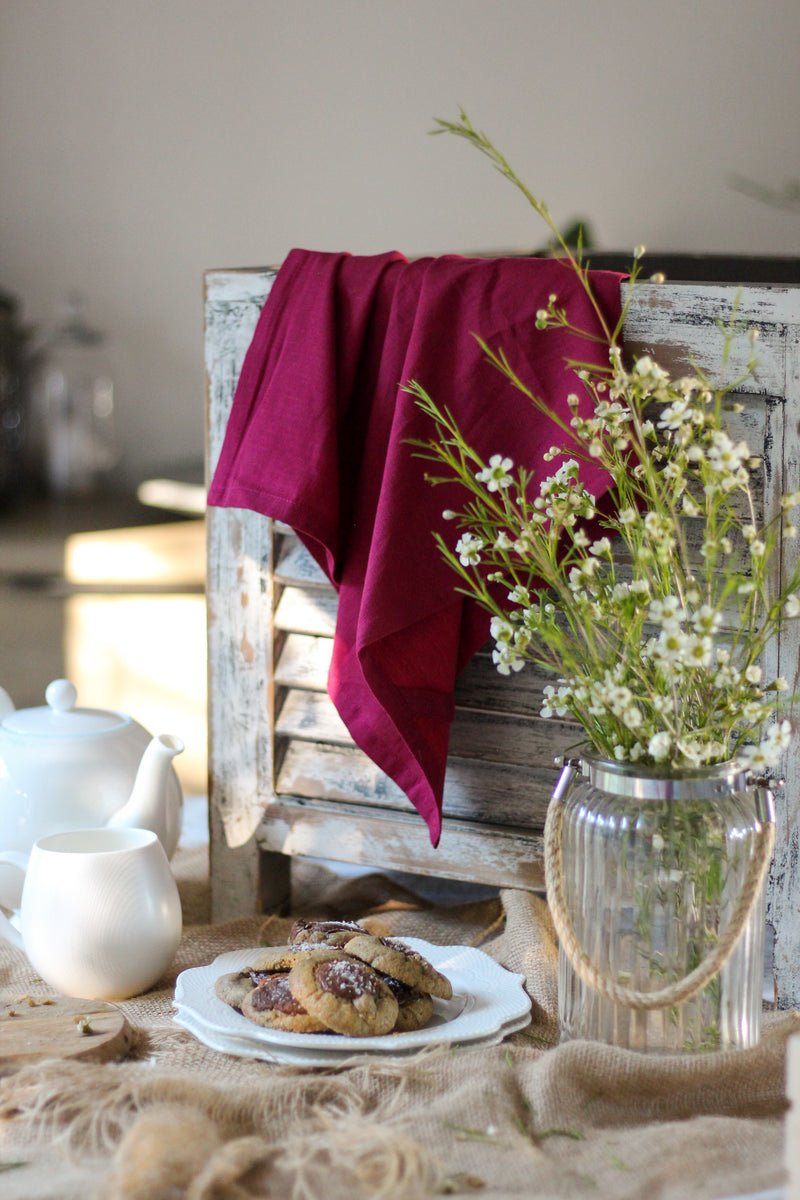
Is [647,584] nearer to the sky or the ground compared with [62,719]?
nearer to the sky

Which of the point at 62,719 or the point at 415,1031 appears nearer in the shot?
the point at 415,1031

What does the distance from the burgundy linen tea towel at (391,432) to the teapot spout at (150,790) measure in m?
0.17

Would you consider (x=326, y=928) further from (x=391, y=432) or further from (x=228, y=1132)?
(x=391, y=432)

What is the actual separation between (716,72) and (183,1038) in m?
2.03

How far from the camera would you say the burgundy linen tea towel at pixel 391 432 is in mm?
1089

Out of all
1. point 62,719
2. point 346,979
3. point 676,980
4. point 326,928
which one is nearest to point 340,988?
point 346,979

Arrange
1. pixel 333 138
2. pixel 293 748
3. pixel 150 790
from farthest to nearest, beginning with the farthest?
pixel 333 138
pixel 293 748
pixel 150 790

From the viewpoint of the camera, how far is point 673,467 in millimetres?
897

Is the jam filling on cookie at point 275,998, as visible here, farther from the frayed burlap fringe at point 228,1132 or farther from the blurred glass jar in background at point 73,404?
the blurred glass jar in background at point 73,404

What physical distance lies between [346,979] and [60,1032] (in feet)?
0.72

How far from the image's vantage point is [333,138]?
103 inches

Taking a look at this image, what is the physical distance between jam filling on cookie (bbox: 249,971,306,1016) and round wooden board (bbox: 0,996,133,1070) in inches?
4.1

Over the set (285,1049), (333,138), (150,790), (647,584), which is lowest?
(285,1049)

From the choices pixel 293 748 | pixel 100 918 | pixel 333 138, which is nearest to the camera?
pixel 100 918
